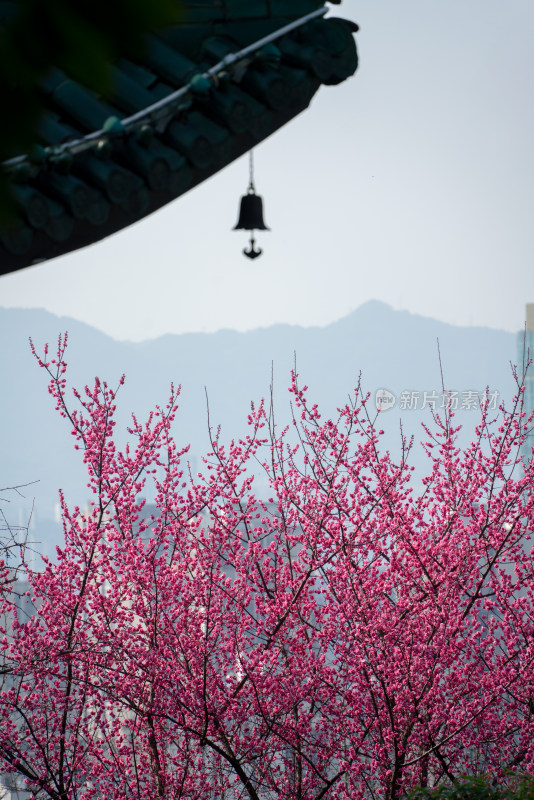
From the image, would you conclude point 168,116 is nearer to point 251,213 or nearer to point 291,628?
point 251,213

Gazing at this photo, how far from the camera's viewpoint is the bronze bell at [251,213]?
5.49 metres

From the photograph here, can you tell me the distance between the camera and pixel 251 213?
18.1ft

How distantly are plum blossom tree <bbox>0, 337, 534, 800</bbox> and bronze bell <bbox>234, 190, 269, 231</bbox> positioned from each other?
160 inches

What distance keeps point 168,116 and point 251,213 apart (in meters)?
1.01

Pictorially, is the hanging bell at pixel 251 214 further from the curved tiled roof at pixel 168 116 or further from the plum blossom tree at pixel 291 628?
the plum blossom tree at pixel 291 628

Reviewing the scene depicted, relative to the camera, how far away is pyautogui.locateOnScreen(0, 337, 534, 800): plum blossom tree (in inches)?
342

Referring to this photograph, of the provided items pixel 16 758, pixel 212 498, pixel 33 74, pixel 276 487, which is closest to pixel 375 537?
pixel 276 487

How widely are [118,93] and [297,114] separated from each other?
112cm

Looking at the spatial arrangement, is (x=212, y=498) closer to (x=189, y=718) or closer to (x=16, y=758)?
(x=189, y=718)

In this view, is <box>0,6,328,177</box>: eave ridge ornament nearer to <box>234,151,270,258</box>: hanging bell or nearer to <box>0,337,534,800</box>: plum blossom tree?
<box>234,151,270,258</box>: hanging bell

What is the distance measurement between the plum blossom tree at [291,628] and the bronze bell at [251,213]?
4063mm

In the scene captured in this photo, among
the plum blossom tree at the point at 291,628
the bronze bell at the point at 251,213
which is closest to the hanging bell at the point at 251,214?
the bronze bell at the point at 251,213

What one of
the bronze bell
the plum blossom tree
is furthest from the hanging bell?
the plum blossom tree

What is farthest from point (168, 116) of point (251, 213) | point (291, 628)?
point (291, 628)
